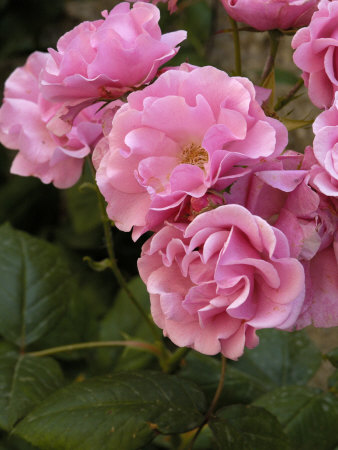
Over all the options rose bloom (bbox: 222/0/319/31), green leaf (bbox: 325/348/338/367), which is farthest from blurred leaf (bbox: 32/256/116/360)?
rose bloom (bbox: 222/0/319/31)

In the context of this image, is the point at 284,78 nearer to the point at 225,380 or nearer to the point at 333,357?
the point at 225,380

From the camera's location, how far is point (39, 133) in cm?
80

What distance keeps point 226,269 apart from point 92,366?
75 centimetres

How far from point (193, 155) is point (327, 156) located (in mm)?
124

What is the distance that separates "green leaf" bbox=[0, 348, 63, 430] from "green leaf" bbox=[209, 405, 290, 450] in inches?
9.7

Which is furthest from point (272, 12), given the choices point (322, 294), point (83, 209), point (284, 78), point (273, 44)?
point (83, 209)

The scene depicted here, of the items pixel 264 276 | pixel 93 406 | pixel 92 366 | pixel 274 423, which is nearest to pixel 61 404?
pixel 93 406

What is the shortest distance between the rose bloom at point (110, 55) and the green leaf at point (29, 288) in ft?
1.51

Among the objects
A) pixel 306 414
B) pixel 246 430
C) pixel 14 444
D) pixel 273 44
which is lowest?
pixel 14 444

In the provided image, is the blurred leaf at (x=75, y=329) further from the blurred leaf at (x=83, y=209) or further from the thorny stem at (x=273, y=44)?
the thorny stem at (x=273, y=44)

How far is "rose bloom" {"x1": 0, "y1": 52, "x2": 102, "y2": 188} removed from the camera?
759mm

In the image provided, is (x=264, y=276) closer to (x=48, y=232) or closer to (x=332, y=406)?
(x=332, y=406)

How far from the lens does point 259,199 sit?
0.55m

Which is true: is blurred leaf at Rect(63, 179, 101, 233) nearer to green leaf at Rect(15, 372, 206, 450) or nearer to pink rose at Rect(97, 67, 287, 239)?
green leaf at Rect(15, 372, 206, 450)
